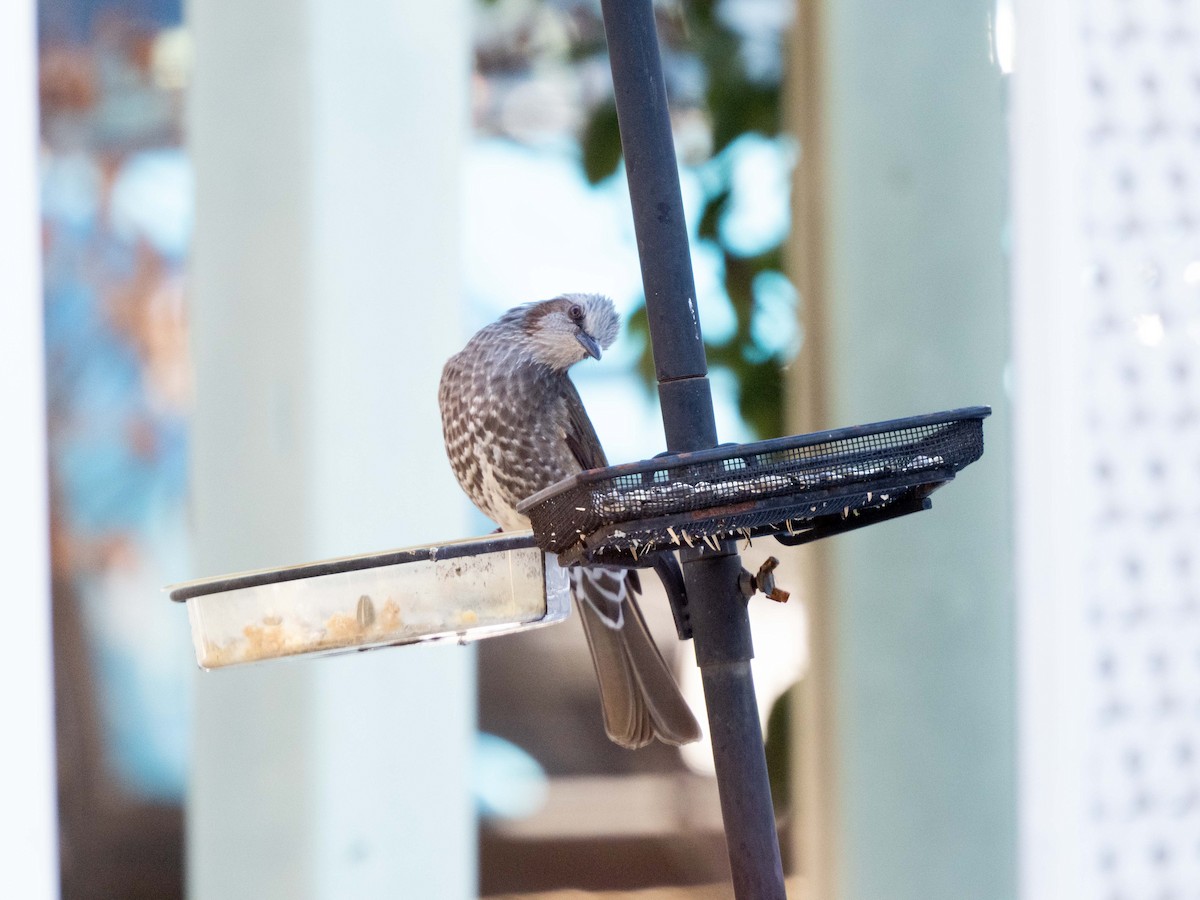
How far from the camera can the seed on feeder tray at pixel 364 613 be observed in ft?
2.54

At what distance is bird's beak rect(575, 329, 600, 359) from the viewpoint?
129 centimetres

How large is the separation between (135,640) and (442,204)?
1317mm

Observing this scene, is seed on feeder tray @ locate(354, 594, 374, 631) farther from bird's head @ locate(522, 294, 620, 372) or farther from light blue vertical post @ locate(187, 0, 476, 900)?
light blue vertical post @ locate(187, 0, 476, 900)

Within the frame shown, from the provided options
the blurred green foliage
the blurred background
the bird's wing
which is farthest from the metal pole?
the blurred green foliage

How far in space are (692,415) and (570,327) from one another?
583 mm

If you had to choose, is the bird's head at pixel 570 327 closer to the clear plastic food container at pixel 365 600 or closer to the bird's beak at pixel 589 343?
the bird's beak at pixel 589 343

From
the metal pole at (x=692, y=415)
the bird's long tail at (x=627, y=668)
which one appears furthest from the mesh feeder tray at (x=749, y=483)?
the bird's long tail at (x=627, y=668)

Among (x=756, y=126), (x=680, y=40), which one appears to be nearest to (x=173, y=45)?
(x=680, y=40)

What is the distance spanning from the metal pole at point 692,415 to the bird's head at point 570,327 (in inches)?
19.4

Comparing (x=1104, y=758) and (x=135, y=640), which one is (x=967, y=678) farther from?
(x=135, y=640)

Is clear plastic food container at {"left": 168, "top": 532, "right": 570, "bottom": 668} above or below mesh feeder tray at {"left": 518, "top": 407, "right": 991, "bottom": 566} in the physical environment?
below

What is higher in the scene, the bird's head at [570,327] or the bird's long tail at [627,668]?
the bird's head at [570,327]

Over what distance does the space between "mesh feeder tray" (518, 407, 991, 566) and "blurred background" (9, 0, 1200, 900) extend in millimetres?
960

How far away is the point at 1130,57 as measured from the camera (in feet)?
5.08
